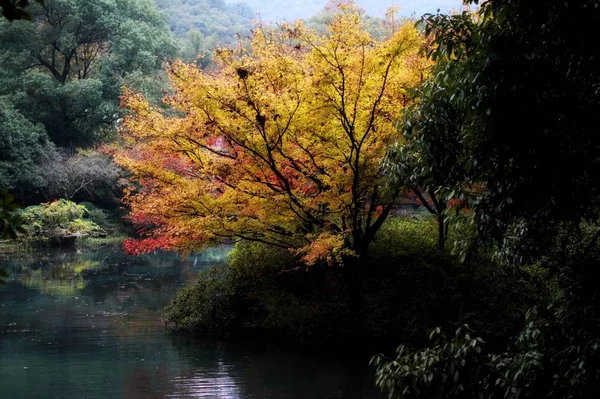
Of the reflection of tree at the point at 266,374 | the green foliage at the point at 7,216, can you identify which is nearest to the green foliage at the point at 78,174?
the reflection of tree at the point at 266,374

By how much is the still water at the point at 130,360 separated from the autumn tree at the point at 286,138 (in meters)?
1.70

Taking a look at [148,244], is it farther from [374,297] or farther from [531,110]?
[531,110]

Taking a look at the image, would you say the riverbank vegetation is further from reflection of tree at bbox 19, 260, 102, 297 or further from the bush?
Answer: reflection of tree at bbox 19, 260, 102, 297

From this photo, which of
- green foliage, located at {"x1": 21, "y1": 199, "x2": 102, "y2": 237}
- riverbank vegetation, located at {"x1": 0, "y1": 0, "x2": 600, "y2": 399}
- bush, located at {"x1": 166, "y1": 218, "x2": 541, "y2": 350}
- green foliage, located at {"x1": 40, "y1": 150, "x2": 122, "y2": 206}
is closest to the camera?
riverbank vegetation, located at {"x1": 0, "y1": 0, "x2": 600, "y2": 399}

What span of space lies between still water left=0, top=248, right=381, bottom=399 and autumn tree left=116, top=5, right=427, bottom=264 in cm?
170

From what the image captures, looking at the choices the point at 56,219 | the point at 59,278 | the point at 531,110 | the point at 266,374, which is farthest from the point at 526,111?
the point at 56,219

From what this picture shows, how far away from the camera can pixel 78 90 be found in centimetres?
3102

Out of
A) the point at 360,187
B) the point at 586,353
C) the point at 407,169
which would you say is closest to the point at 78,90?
the point at 360,187

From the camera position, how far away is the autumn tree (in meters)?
10.0

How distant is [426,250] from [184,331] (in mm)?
4607

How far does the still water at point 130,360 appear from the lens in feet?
29.3

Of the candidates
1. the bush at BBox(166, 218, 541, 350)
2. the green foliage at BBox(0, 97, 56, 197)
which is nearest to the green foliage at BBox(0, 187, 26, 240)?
the bush at BBox(166, 218, 541, 350)

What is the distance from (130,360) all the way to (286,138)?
4.14 metres

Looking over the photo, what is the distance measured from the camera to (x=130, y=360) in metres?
10.4
